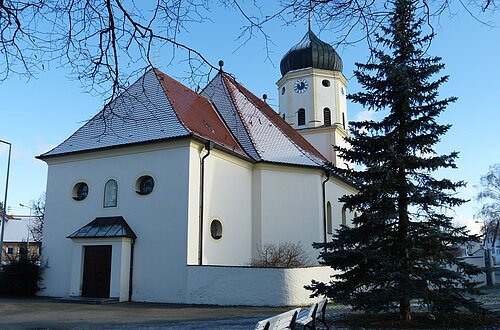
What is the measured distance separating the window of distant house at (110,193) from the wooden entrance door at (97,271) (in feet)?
5.85

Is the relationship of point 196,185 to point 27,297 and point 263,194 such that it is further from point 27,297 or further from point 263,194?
point 27,297

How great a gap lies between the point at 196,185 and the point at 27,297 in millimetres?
7866

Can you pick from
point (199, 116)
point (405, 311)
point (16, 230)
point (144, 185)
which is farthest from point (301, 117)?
point (16, 230)

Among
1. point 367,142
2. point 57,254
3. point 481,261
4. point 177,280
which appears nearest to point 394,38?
point 367,142

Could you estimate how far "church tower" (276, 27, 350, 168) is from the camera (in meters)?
30.3

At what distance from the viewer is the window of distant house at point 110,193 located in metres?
18.9

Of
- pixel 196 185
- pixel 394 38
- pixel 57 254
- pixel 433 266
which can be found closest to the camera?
pixel 433 266

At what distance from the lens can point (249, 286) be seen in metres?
15.8

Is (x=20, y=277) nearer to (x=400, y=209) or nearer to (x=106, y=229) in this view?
(x=106, y=229)

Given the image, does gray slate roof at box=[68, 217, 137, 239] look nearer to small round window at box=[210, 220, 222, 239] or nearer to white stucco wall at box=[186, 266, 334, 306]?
small round window at box=[210, 220, 222, 239]

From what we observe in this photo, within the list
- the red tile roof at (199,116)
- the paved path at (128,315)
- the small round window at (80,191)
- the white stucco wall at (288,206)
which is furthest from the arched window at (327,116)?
the small round window at (80,191)

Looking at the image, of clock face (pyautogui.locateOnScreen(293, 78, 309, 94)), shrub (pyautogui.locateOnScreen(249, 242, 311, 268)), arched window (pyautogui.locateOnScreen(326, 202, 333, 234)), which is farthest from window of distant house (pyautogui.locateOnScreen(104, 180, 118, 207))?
clock face (pyautogui.locateOnScreen(293, 78, 309, 94))

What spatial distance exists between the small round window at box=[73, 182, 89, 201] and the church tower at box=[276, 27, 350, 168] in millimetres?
14095

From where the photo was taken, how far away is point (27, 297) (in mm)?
18781
